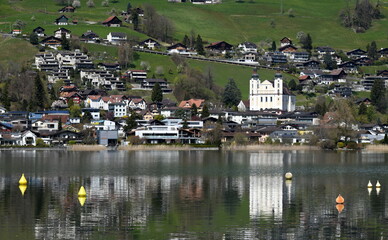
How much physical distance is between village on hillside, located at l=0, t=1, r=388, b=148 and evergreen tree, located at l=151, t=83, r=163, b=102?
17cm

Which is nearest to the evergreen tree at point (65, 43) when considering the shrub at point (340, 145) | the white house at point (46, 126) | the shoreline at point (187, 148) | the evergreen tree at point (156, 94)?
the evergreen tree at point (156, 94)

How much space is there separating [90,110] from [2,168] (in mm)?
66966

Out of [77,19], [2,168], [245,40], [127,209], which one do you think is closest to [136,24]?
[77,19]

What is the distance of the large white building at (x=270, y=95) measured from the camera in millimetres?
155500

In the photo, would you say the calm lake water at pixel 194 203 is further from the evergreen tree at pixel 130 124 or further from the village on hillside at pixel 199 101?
the evergreen tree at pixel 130 124

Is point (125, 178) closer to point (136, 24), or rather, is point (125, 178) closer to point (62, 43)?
point (62, 43)

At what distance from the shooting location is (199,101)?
491 ft

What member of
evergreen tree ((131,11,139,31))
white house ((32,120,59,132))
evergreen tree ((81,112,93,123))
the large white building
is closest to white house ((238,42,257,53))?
evergreen tree ((131,11,139,31))

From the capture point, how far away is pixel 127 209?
4216cm

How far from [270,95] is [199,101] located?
1471 cm

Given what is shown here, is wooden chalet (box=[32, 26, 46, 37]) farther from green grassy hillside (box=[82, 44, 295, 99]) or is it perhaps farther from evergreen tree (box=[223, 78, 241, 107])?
evergreen tree (box=[223, 78, 241, 107])

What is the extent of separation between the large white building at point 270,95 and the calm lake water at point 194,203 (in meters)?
83.4

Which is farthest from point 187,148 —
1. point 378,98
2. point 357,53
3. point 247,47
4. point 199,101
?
point 357,53

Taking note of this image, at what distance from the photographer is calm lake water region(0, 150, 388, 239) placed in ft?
118
